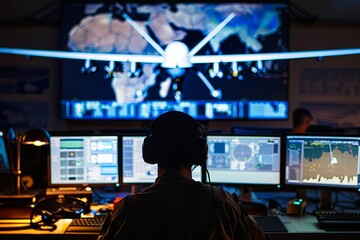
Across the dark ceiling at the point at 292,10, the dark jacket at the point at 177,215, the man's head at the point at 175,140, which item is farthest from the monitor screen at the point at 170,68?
the dark jacket at the point at 177,215

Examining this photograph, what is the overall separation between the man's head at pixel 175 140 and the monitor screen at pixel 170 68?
3673mm

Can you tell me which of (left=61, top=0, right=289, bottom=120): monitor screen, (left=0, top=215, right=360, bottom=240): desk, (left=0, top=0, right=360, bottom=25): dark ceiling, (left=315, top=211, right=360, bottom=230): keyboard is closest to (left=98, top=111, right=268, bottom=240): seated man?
Answer: (left=0, top=215, right=360, bottom=240): desk

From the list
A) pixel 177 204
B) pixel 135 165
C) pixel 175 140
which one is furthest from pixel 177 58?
pixel 177 204

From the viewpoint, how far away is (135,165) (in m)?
2.81

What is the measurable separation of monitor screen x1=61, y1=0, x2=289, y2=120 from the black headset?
8.75 feet

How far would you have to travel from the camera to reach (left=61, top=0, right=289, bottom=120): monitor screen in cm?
530

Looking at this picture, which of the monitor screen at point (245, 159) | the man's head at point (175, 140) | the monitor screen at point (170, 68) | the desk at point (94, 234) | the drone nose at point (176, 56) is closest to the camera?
the man's head at point (175, 140)

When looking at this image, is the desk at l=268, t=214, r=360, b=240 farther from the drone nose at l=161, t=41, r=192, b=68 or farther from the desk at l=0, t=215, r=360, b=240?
the drone nose at l=161, t=41, r=192, b=68

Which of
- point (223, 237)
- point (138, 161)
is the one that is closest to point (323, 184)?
point (138, 161)

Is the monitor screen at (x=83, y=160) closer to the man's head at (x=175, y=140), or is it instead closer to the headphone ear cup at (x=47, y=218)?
the headphone ear cup at (x=47, y=218)

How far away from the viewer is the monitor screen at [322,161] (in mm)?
2668

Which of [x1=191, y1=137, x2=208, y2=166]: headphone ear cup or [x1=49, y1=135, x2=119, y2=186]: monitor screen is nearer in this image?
[x1=191, y1=137, x2=208, y2=166]: headphone ear cup

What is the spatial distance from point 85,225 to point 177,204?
42.6 inches

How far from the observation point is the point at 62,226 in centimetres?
249
